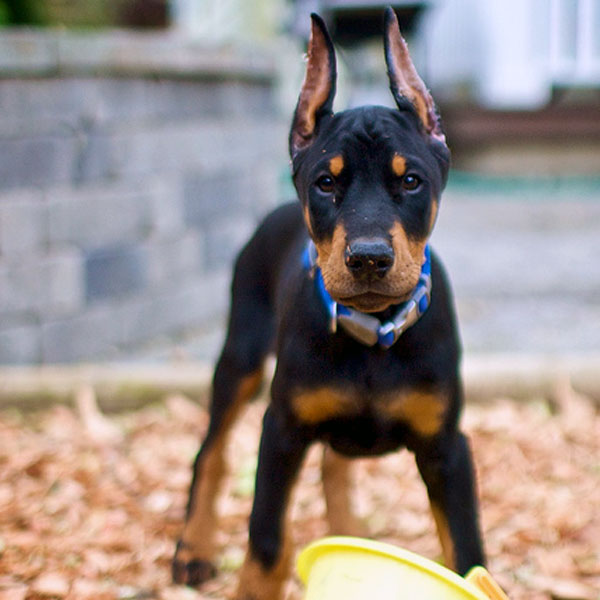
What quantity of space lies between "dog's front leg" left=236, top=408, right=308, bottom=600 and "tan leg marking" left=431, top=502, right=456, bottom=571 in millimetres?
406

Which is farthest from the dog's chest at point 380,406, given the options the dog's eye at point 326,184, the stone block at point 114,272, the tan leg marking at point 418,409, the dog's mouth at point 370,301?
the stone block at point 114,272

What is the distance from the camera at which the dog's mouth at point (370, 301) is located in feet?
7.79

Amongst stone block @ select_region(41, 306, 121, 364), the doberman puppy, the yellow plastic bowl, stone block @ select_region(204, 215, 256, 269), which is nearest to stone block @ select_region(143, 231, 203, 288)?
stone block @ select_region(204, 215, 256, 269)

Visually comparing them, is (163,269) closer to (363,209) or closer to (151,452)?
(151,452)

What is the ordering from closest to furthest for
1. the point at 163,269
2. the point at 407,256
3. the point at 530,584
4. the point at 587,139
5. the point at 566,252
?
the point at 407,256, the point at 530,584, the point at 163,269, the point at 566,252, the point at 587,139

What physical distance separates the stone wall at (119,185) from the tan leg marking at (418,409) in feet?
10.6

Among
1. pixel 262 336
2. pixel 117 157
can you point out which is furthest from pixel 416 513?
pixel 117 157

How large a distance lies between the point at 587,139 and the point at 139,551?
34.5 ft

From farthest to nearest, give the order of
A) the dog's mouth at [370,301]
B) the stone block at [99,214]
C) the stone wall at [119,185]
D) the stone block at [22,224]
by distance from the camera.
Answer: the stone block at [99,214]
the stone wall at [119,185]
the stone block at [22,224]
the dog's mouth at [370,301]

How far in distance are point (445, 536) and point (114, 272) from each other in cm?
369

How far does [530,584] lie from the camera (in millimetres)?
3064

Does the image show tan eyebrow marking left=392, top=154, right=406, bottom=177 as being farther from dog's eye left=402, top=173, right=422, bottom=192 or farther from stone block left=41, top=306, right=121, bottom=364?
stone block left=41, top=306, right=121, bottom=364

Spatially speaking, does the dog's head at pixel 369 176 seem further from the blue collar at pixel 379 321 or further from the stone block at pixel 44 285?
the stone block at pixel 44 285

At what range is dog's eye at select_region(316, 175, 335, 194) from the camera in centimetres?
250
